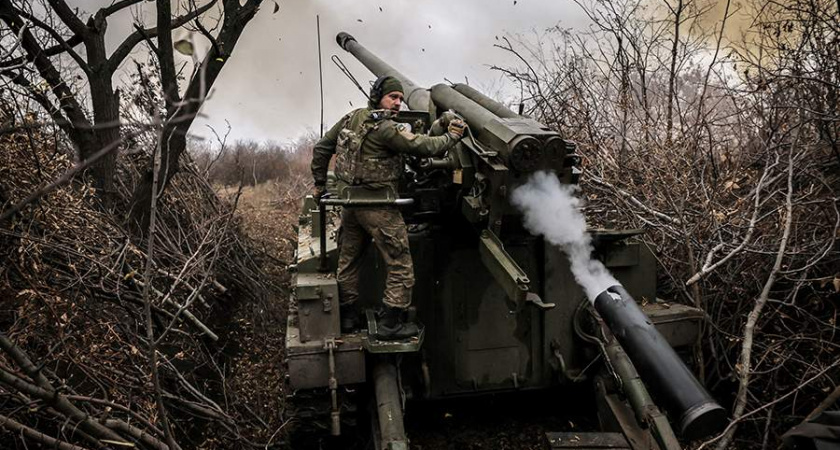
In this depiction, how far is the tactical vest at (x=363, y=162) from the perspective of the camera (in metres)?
4.54

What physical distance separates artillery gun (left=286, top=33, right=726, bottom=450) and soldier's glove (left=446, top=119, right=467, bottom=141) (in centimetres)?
10

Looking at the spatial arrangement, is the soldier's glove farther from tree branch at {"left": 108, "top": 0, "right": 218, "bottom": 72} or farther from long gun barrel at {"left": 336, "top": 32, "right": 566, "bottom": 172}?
tree branch at {"left": 108, "top": 0, "right": 218, "bottom": 72}

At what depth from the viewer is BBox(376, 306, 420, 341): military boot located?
14.8 feet

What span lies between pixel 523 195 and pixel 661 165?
3594 mm

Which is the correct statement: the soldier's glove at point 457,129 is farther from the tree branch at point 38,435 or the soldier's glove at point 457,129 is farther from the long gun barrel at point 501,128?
the tree branch at point 38,435

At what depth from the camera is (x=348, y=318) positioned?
4.88 meters

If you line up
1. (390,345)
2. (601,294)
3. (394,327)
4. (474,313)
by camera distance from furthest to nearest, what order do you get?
(474,313) < (394,327) < (390,345) < (601,294)

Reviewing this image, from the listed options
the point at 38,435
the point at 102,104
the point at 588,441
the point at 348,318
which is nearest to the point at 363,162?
the point at 348,318

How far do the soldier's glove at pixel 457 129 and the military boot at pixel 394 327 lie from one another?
1261 mm

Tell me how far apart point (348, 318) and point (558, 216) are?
5.76 feet

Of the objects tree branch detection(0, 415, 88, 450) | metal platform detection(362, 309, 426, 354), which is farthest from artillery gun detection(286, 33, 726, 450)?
tree branch detection(0, 415, 88, 450)

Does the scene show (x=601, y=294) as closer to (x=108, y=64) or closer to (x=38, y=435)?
(x=38, y=435)

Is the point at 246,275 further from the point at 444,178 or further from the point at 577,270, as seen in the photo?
the point at 577,270

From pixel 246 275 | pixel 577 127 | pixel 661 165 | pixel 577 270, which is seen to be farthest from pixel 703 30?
pixel 246 275
